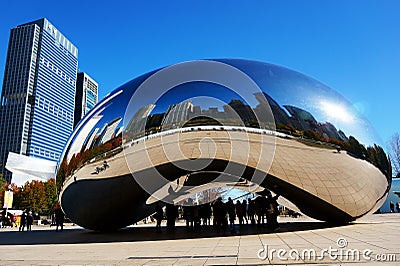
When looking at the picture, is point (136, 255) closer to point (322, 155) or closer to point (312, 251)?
point (312, 251)

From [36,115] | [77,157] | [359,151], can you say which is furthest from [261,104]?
[36,115]

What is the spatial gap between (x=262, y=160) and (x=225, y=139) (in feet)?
3.80

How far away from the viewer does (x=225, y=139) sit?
27.0ft

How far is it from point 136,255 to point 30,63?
174 metres

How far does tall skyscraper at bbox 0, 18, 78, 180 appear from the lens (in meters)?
143

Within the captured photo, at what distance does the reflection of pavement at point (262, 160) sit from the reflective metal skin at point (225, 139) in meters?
0.03

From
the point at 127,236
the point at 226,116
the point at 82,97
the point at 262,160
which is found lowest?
the point at 127,236

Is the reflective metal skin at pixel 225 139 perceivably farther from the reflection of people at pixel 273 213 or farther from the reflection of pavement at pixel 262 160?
the reflection of people at pixel 273 213

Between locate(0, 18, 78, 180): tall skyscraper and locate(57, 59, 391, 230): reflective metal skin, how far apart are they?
148 meters

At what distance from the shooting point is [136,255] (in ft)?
20.0

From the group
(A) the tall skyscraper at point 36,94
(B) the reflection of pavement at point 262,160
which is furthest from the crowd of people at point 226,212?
(A) the tall skyscraper at point 36,94

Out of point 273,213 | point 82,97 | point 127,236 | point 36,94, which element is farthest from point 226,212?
point 82,97

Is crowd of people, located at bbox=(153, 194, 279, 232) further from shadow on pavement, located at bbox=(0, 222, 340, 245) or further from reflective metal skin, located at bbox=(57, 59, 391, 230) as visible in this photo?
reflective metal skin, located at bbox=(57, 59, 391, 230)

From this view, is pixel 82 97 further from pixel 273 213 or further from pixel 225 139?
pixel 225 139
